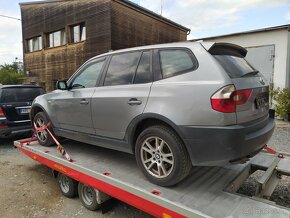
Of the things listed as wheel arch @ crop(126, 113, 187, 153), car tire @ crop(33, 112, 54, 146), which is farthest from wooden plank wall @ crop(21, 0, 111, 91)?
wheel arch @ crop(126, 113, 187, 153)

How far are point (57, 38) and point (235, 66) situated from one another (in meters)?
17.6

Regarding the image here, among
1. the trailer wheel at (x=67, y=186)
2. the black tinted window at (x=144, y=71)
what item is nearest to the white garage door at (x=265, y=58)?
the black tinted window at (x=144, y=71)

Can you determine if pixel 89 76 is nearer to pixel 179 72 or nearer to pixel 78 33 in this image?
pixel 179 72

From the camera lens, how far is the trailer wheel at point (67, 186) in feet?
12.9

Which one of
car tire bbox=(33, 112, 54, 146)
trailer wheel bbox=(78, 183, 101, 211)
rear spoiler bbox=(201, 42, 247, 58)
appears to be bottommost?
trailer wheel bbox=(78, 183, 101, 211)

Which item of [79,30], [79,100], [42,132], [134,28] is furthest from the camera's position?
[79,30]

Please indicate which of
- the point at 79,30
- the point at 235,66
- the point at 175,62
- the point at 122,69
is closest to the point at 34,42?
the point at 79,30

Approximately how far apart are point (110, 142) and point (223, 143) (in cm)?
161

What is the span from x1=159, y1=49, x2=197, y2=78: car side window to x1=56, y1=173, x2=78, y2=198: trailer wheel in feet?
7.36

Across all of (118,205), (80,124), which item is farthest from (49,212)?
(80,124)

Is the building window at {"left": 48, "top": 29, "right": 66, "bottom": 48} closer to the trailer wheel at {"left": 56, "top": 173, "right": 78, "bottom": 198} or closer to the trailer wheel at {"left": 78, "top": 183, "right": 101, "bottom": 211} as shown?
the trailer wheel at {"left": 56, "top": 173, "right": 78, "bottom": 198}

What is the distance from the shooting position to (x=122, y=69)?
137 inches

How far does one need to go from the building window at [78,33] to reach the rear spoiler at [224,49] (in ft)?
47.4

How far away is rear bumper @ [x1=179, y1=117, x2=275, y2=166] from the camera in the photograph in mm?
2391
